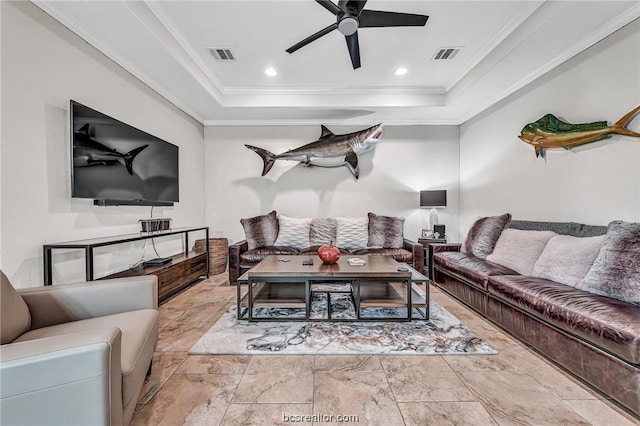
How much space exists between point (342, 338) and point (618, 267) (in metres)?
1.96

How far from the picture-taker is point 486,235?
339 cm

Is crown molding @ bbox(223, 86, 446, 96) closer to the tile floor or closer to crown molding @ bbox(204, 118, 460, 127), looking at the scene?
crown molding @ bbox(204, 118, 460, 127)

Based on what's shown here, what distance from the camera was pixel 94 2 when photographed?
7.04ft

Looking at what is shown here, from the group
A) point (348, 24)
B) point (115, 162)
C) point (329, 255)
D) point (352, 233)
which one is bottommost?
point (329, 255)

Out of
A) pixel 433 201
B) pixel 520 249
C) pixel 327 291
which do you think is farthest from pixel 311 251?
pixel 520 249

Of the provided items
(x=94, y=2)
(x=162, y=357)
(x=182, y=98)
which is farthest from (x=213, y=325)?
(x=182, y=98)

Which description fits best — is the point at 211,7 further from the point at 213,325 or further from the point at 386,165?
the point at 386,165

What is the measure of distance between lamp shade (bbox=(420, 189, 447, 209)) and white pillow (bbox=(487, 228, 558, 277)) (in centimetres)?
146

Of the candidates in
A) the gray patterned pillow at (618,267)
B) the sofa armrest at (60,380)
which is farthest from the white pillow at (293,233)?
the sofa armrest at (60,380)

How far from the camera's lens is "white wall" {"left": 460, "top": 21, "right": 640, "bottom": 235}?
230 centimetres

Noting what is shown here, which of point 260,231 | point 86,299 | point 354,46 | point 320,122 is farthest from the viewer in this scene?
point 320,122

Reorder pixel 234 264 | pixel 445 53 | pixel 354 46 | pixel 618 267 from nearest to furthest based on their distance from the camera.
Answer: pixel 618 267
pixel 354 46
pixel 445 53
pixel 234 264

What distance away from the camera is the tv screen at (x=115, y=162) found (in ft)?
7.71

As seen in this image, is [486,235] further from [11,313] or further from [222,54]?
[11,313]
